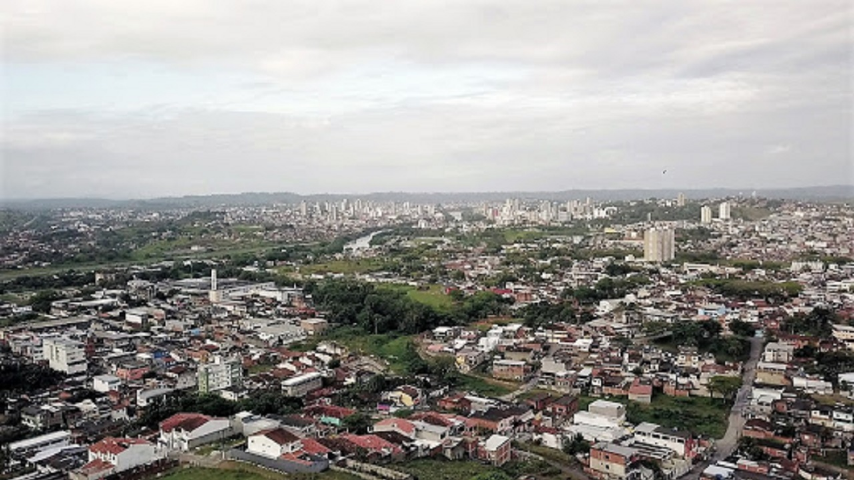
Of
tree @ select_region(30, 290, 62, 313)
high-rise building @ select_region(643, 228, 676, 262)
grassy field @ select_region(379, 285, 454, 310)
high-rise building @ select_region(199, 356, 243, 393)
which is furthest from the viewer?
high-rise building @ select_region(643, 228, 676, 262)

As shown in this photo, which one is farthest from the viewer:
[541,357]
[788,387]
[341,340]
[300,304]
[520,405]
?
[300,304]

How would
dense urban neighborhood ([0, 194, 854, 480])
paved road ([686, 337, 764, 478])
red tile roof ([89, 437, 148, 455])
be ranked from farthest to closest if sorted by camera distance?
paved road ([686, 337, 764, 478])
dense urban neighborhood ([0, 194, 854, 480])
red tile roof ([89, 437, 148, 455])

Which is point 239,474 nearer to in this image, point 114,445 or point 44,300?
point 114,445

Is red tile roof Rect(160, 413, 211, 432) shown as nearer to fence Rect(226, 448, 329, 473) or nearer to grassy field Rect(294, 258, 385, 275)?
fence Rect(226, 448, 329, 473)

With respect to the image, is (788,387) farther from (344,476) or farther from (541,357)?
(344,476)

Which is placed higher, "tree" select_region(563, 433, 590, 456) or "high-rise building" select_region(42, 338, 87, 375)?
"high-rise building" select_region(42, 338, 87, 375)

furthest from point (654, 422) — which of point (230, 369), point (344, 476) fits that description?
point (230, 369)

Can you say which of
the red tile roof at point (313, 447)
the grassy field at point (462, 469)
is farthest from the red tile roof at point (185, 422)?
the grassy field at point (462, 469)

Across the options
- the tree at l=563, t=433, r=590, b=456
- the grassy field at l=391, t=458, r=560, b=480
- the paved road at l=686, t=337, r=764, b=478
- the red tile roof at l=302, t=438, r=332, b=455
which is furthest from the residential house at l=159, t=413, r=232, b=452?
the paved road at l=686, t=337, r=764, b=478
